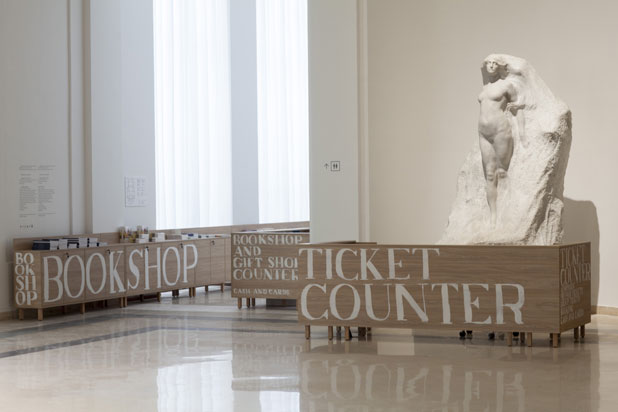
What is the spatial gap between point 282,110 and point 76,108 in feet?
18.7

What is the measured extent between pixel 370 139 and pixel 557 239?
11.3ft

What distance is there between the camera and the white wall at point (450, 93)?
1002 centimetres

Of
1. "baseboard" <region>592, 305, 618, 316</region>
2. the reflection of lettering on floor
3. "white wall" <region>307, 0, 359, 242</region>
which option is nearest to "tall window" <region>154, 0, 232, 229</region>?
"white wall" <region>307, 0, 359, 242</region>

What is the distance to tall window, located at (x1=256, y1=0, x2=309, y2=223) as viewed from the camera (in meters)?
16.0

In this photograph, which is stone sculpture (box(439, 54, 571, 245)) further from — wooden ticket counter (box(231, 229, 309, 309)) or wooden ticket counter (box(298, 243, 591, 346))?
wooden ticket counter (box(231, 229, 309, 309))

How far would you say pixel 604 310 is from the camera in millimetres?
9789

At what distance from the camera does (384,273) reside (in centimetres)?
780

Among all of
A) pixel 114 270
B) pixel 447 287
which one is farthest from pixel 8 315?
pixel 447 287

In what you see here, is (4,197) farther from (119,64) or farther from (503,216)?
(503,216)

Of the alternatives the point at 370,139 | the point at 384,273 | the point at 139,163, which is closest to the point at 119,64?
the point at 139,163

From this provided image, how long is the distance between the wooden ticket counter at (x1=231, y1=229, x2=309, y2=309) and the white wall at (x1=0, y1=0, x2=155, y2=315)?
6.48 feet

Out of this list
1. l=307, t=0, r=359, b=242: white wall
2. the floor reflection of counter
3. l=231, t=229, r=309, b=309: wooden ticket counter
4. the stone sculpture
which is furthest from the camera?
l=231, t=229, r=309, b=309: wooden ticket counter

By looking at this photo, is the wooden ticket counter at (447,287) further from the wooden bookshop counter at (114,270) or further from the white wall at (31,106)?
the white wall at (31,106)

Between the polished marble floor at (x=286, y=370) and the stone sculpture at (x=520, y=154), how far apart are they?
1023 mm
